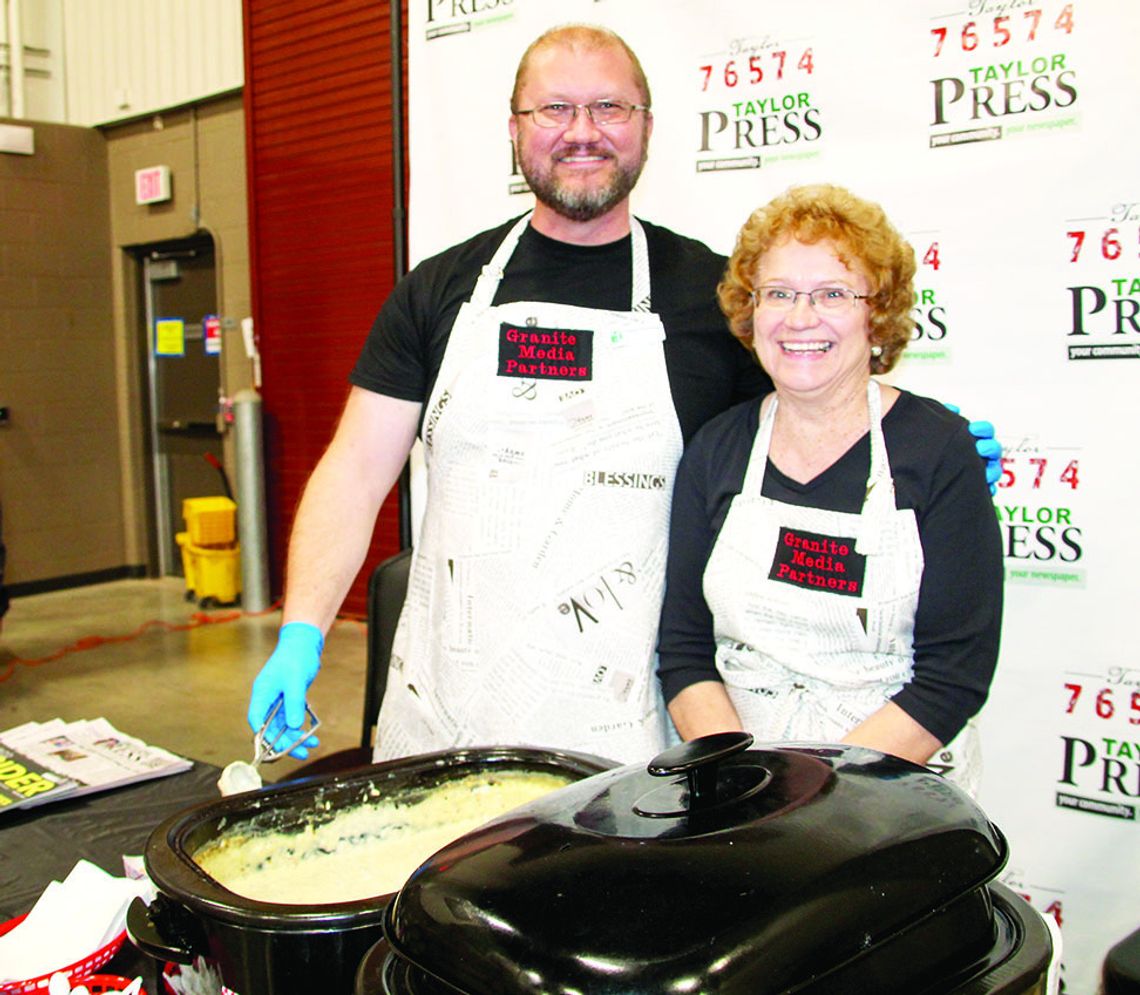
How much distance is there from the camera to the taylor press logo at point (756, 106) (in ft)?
6.57

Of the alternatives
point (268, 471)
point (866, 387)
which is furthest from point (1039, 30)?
point (268, 471)

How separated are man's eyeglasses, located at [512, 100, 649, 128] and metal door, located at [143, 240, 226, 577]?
4.98 meters

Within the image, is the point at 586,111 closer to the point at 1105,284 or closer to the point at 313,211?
the point at 1105,284

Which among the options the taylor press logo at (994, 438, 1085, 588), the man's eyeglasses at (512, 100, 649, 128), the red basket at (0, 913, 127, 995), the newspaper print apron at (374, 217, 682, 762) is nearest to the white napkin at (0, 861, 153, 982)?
the red basket at (0, 913, 127, 995)

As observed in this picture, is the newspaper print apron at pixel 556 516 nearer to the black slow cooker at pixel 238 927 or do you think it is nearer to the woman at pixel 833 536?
the woman at pixel 833 536

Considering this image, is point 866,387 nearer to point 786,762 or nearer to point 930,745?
point 930,745

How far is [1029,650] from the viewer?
6.22 feet

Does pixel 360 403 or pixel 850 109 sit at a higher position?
pixel 850 109

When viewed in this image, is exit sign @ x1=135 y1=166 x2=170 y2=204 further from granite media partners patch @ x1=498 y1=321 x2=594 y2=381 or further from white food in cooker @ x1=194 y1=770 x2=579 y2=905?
white food in cooker @ x1=194 y1=770 x2=579 y2=905

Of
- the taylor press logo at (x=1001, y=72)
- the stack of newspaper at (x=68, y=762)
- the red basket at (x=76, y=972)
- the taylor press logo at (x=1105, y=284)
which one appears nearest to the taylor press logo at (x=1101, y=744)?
the taylor press logo at (x=1105, y=284)

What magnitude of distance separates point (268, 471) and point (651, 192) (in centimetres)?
398

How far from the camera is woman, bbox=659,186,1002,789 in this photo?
1.17 m

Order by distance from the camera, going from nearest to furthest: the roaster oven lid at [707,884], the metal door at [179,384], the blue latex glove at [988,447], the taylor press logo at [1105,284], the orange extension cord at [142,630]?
the roaster oven lid at [707,884] → the blue latex glove at [988,447] → the taylor press logo at [1105,284] → the orange extension cord at [142,630] → the metal door at [179,384]

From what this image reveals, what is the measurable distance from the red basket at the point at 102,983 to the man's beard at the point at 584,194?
1040mm
